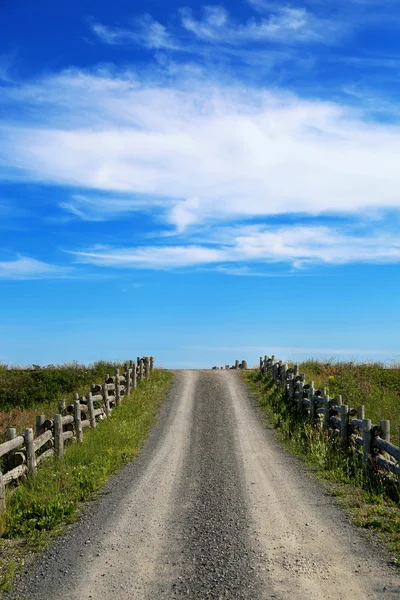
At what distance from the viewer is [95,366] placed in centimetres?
4053

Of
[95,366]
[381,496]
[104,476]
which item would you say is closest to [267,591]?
[381,496]

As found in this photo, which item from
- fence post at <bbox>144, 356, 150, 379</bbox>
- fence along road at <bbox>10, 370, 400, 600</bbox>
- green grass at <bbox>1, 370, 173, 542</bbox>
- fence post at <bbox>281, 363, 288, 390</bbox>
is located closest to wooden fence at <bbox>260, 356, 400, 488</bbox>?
fence along road at <bbox>10, 370, 400, 600</bbox>

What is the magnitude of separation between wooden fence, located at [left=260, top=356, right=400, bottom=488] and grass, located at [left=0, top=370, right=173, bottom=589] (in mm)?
6923

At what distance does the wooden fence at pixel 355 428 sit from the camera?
14.5 meters

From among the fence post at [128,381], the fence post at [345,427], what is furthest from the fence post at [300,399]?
the fence post at [128,381]

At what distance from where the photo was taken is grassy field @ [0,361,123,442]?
35125mm

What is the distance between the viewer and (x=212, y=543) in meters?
9.95

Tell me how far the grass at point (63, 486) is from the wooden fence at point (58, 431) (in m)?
0.38

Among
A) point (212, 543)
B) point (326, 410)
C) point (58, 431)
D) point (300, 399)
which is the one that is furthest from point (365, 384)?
point (212, 543)

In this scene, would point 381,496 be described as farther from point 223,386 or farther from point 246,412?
point 223,386

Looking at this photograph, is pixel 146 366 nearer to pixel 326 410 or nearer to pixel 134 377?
pixel 134 377

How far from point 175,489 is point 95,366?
27.5 metres

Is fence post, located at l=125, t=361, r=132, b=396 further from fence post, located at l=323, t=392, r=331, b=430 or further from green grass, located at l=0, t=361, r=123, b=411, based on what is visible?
fence post, located at l=323, t=392, r=331, b=430

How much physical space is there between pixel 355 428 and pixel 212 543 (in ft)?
32.3
